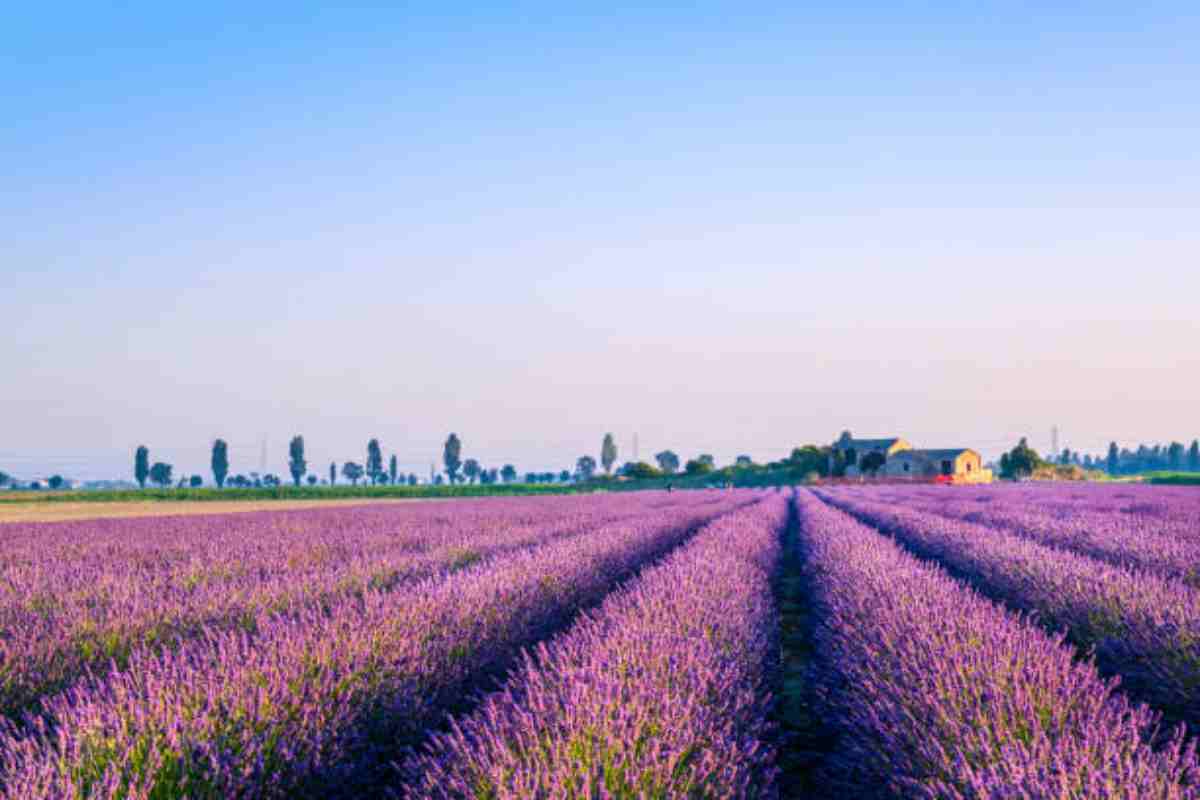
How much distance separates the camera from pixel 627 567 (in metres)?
7.95

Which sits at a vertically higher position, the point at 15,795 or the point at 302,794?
the point at 15,795

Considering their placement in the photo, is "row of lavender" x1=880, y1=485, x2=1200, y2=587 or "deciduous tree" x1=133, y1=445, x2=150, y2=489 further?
"deciduous tree" x1=133, y1=445, x2=150, y2=489

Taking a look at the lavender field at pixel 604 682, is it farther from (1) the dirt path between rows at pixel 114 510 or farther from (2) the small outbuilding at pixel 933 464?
(2) the small outbuilding at pixel 933 464

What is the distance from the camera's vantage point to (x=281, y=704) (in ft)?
9.70

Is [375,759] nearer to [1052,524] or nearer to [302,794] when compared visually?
[302,794]

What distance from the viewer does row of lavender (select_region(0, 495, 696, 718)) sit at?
4.28 m

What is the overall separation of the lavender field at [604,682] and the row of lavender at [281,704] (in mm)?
14

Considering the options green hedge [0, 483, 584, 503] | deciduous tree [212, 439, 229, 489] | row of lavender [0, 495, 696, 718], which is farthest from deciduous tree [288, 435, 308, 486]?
row of lavender [0, 495, 696, 718]

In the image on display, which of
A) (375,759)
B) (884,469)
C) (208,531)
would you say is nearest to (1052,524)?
(375,759)

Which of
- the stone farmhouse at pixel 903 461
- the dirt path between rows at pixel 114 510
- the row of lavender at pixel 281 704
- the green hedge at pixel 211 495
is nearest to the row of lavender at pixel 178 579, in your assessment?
the row of lavender at pixel 281 704

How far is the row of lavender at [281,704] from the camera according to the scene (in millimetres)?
2426

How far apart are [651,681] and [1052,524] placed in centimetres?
1005

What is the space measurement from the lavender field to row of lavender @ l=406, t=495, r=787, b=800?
0.02 m

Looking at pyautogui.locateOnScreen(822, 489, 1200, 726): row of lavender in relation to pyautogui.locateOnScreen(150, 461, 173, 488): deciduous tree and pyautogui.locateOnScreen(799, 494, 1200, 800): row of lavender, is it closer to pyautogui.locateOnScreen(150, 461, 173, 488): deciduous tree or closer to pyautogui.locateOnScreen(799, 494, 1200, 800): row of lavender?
pyautogui.locateOnScreen(799, 494, 1200, 800): row of lavender
